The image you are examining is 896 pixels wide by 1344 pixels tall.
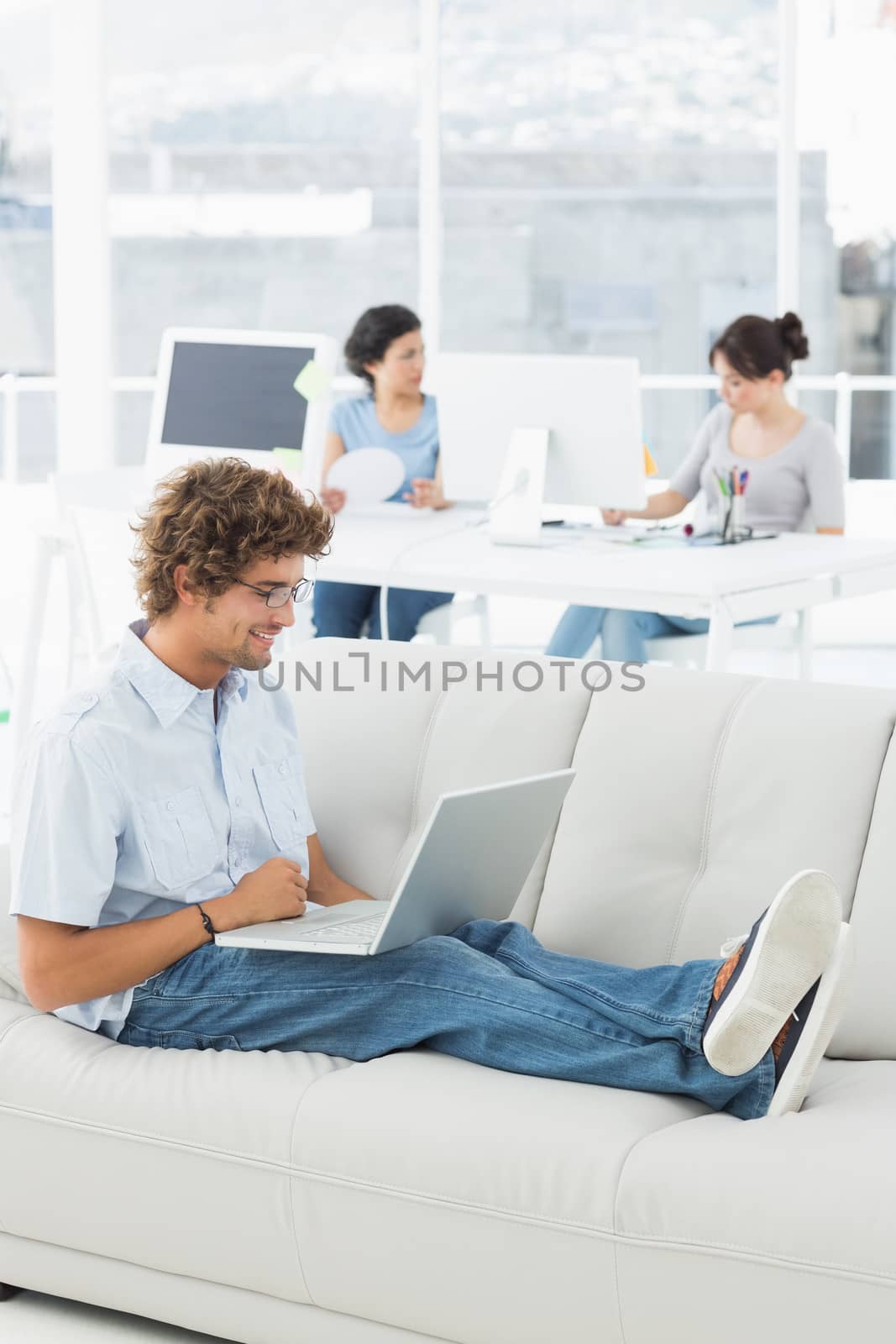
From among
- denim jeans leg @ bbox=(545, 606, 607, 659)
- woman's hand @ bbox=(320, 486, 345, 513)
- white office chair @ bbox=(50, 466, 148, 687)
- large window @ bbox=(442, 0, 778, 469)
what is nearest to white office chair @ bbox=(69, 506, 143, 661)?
white office chair @ bbox=(50, 466, 148, 687)

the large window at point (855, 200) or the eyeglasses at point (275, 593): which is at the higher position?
the large window at point (855, 200)

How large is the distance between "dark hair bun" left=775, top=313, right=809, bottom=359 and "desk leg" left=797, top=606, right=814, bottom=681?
68cm

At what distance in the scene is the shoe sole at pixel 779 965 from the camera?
158 cm

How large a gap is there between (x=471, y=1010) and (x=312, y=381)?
206 centimetres

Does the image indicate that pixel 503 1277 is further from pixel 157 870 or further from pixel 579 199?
pixel 579 199

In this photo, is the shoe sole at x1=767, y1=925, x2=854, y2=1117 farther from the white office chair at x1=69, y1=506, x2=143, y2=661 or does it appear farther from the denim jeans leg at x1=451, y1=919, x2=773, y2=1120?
the white office chair at x1=69, y1=506, x2=143, y2=661

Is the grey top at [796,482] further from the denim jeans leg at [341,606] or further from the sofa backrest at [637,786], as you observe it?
the sofa backrest at [637,786]

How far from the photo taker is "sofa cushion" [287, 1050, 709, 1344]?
1.55m

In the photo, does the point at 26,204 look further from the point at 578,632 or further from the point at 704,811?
the point at 704,811

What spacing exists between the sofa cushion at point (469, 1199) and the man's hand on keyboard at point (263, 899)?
21 centimetres

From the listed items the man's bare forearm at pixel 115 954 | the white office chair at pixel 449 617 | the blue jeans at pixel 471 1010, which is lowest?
the blue jeans at pixel 471 1010

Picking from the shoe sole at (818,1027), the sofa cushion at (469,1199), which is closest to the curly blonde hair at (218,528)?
the sofa cushion at (469,1199)

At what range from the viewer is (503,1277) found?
1.59 m

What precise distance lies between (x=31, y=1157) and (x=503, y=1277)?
0.55 metres
